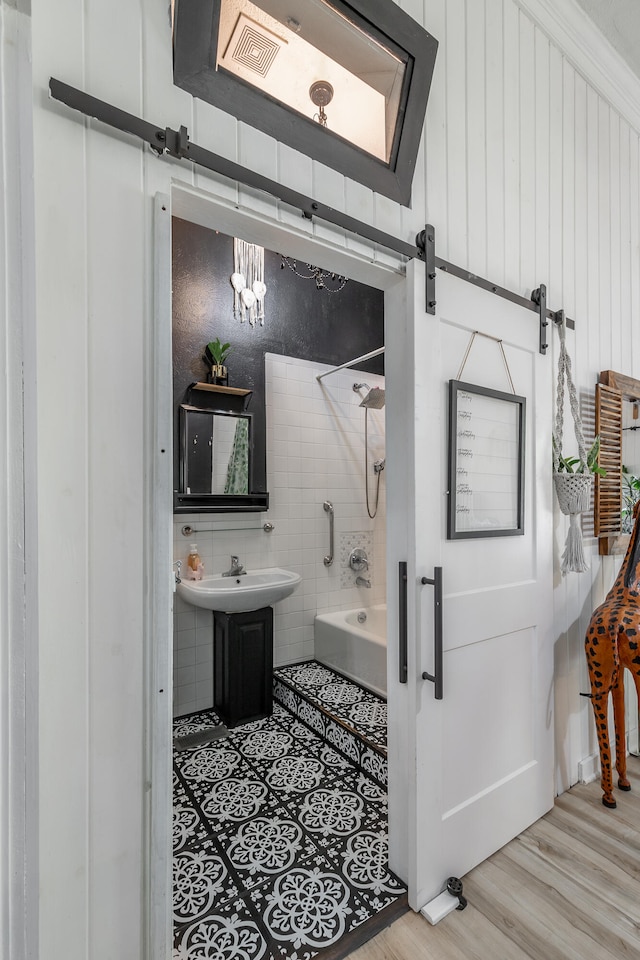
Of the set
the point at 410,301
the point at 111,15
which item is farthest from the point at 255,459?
the point at 111,15

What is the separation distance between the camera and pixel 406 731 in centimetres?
156

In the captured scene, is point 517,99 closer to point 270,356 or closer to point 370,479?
point 270,356

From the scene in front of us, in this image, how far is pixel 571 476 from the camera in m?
1.96

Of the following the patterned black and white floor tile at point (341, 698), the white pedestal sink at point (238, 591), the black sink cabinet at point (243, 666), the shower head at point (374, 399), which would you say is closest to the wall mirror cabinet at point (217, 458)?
the white pedestal sink at point (238, 591)

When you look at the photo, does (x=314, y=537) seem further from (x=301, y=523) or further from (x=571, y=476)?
(x=571, y=476)

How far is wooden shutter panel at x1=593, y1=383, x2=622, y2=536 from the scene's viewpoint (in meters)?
2.33

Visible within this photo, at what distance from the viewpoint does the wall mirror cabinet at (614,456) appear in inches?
92.3

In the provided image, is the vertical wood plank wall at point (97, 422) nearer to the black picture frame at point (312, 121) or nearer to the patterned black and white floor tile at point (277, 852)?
the black picture frame at point (312, 121)

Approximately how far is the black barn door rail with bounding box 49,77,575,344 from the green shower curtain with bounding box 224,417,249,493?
1609 mm

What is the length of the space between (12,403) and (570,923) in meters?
2.08

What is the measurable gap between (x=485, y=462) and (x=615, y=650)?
996mm

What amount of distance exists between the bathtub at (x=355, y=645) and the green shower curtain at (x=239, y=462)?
1.09 meters

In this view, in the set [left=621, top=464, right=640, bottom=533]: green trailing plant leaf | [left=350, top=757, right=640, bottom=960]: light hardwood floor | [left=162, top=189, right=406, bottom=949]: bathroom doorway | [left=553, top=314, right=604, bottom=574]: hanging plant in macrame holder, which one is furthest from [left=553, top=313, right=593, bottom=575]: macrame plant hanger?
[left=162, top=189, right=406, bottom=949]: bathroom doorway

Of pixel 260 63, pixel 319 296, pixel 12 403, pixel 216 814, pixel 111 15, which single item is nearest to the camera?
pixel 12 403
